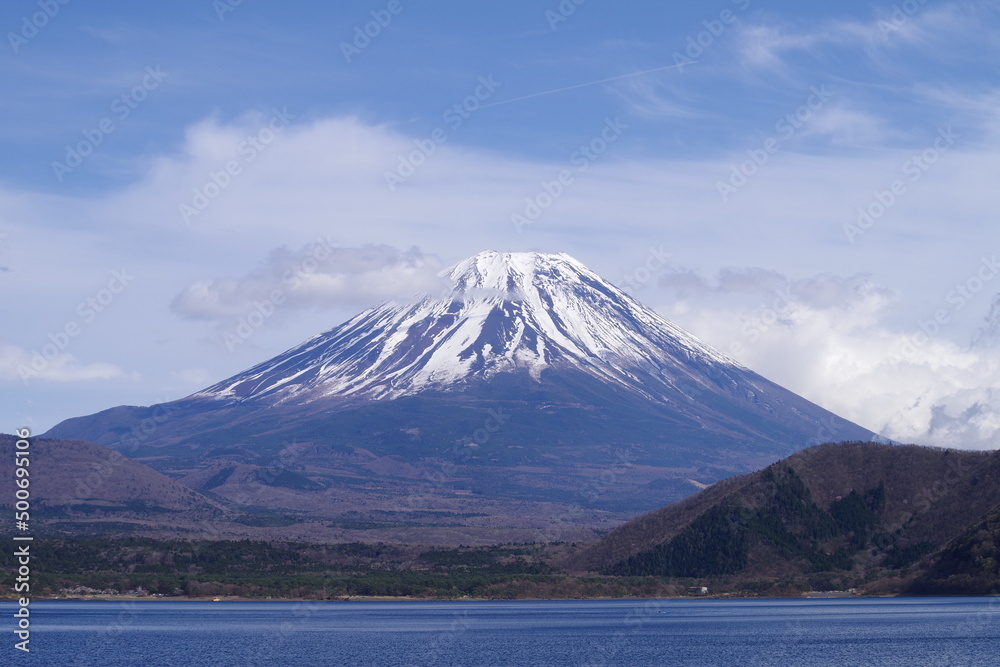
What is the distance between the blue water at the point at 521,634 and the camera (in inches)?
2739

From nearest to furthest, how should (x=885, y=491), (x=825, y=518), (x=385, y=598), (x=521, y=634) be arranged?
1. (x=521, y=634)
2. (x=385, y=598)
3. (x=825, y=518)
4. (x=885, y=491)

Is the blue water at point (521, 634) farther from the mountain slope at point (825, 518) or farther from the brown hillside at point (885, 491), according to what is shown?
the brown hillside at point (885, 491)

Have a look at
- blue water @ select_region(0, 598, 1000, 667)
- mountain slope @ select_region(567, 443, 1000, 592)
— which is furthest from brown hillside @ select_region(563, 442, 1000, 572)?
blue water @ select_region(0, 598, 1000, 667)

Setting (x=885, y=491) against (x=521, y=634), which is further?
(x=885, y=491)

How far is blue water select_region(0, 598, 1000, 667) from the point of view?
228 ft

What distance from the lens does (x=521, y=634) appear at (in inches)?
3472

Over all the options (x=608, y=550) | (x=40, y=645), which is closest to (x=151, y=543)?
(x=608, y=550)

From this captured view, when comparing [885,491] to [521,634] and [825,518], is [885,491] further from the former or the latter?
[521,634]

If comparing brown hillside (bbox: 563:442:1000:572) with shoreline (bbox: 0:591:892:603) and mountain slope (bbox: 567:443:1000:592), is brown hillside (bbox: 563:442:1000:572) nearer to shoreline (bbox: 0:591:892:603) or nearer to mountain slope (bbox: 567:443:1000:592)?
mountain slope (bbox: 567:443:1000:592)

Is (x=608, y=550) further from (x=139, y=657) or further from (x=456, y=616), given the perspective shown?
(x=139, y=657)

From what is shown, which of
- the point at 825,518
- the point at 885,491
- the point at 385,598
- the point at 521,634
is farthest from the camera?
the point at 885,491

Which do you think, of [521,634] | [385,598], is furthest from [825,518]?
[521,634]

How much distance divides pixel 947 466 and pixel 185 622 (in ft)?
275

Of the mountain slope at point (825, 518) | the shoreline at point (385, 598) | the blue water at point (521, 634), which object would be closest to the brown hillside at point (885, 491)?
the mountain slope at point (825, 518)
